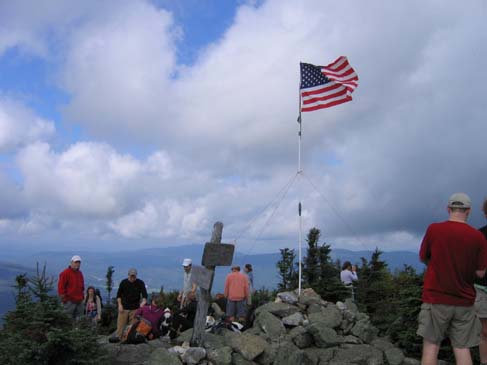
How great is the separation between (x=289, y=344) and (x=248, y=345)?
1132mm

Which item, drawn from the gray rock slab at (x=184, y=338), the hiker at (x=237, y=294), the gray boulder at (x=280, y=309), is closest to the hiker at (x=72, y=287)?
the gray rock slab at (x=184, y=338)

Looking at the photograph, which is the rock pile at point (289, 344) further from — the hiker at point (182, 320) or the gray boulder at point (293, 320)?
the hiker at point (182, 320)

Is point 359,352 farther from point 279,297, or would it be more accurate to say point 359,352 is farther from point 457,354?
point 457,354

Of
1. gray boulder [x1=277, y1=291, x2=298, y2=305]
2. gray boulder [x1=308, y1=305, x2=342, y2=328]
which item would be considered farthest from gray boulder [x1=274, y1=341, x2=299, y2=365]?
gray boulder [x1=277, y1=291, x2=298, y2=305]

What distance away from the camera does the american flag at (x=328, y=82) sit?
547 inches

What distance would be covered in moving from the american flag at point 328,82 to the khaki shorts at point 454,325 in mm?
9468

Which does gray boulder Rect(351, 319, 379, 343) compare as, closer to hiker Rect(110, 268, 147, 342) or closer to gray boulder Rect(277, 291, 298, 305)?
gray boulder Rect(277, 291, 298, 305)

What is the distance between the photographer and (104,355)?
25.3 feet

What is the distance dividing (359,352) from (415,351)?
1450 mm

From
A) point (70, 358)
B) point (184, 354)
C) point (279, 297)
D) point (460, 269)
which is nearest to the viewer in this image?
point (460, 269)

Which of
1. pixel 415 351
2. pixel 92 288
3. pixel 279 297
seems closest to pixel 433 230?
pixel 415 351

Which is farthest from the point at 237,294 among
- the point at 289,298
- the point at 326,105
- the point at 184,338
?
the point at 326,105

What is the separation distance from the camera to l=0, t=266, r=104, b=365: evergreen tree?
23.1ft

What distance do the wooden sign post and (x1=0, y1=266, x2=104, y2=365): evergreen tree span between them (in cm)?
245
